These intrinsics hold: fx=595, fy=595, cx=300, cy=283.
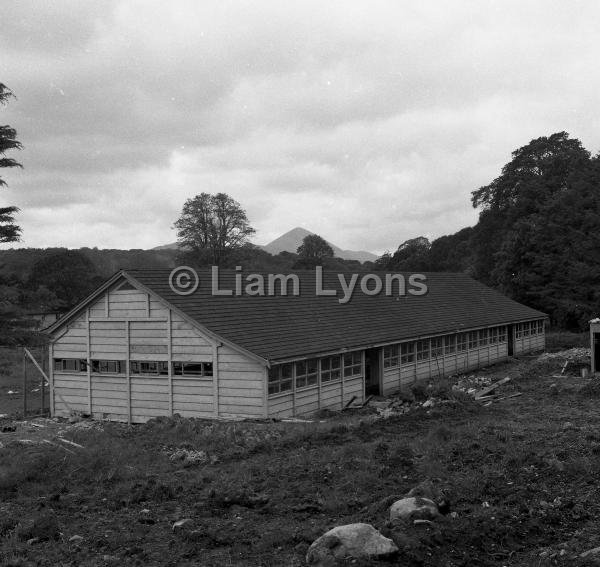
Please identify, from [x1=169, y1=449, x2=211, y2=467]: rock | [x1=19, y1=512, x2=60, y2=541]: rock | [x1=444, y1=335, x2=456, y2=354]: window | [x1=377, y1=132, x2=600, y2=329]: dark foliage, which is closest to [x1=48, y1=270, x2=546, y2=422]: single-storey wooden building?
[x1=444, y1=335, x2=456, y2=354]: window

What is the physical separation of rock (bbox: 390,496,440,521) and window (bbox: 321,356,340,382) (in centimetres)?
1245

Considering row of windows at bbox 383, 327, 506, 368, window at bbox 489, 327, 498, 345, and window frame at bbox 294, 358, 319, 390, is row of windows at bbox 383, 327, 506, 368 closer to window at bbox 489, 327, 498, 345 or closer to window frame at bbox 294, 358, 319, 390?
window at bbox 489, 327, 498, 345

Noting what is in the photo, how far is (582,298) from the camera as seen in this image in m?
45.7

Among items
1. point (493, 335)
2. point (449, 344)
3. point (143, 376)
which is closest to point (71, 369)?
point (143, 376)

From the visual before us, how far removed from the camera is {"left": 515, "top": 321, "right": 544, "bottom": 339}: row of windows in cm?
3975

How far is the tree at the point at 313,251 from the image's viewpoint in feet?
276

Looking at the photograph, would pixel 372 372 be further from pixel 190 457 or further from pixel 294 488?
pixel 294 488

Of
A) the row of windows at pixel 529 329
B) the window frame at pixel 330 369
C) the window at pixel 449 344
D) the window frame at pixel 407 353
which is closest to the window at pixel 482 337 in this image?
the window at pixel 449 344

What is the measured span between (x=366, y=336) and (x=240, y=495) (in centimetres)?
1415

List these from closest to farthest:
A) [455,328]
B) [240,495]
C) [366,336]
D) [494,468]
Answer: [240,495] < [494,468] < [366,336] < [455,328]

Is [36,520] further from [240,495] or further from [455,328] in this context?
[455,328]

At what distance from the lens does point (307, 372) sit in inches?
792

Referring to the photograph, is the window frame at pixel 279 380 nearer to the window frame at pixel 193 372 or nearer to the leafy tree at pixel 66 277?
the window frame at pixel 193 372

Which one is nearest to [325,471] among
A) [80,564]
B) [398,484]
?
[398,484]
